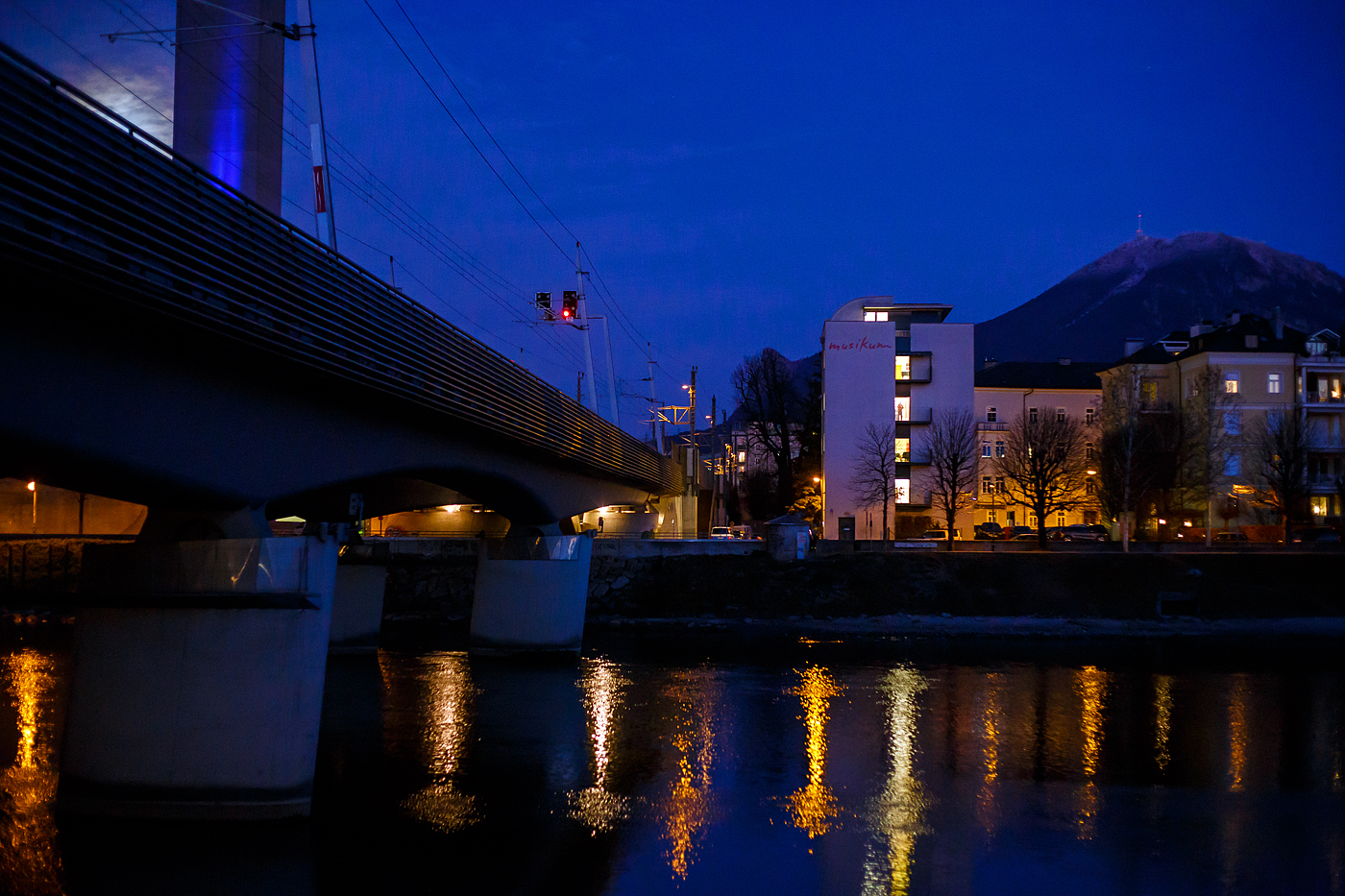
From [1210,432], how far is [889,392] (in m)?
19.2

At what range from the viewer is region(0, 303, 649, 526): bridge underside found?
9.16 metres

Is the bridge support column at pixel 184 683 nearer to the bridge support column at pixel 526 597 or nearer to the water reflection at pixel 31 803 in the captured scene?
the water reflection at pixel 31 803

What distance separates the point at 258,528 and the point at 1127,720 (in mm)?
21184

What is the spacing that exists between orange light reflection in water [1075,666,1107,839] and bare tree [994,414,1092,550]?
70.5 feet

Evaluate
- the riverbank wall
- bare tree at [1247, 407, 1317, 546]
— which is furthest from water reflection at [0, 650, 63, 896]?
bare tree at [1247, 407, 1317, 546]

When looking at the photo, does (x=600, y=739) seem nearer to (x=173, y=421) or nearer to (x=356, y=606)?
(x=173, y=421)

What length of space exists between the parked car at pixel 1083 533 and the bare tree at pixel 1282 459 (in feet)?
29.9

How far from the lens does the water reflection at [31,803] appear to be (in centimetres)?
1181

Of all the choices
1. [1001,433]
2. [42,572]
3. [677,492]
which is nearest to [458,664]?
[42,572]

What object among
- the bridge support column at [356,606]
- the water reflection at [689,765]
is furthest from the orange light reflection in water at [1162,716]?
the bridge support column at [356,606]

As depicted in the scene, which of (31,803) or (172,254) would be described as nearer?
(172,254)

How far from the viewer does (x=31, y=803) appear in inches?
571

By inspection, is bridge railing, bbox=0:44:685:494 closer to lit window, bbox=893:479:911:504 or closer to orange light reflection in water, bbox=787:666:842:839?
orange light reflection in water, bbox=787:666:842:839

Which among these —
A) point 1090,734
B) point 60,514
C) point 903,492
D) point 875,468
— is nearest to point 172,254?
point 1090,734
